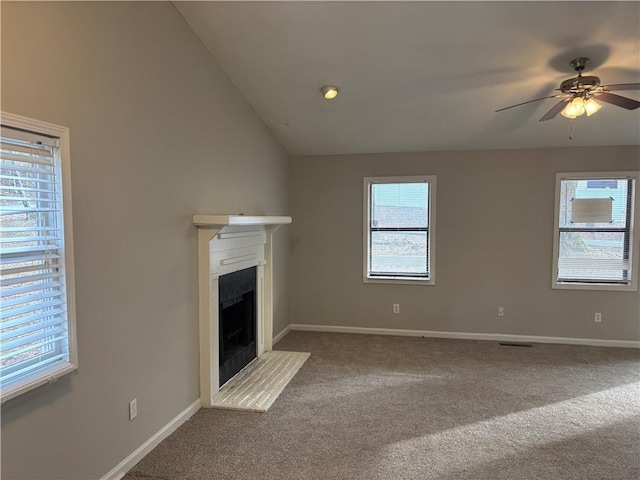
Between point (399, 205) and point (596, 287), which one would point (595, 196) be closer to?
point (596, 287)

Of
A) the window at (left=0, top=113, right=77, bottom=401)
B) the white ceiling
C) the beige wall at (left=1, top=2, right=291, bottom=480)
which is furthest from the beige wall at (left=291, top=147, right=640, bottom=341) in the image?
the window at (left=0, top=113, right=77, bottom=401)

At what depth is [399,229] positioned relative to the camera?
532 cm

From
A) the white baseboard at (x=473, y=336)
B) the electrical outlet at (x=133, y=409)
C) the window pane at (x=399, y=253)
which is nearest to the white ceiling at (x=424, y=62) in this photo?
the window pane at (x=399, y=253)

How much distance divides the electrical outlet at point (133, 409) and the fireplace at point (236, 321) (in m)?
1.02

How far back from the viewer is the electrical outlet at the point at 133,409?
2471 millimetres

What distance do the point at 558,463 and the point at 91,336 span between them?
111 inches

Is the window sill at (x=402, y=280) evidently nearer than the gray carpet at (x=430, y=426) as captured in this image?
No

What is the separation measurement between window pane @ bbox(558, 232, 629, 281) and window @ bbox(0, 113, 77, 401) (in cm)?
507

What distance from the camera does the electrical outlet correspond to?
2.47m

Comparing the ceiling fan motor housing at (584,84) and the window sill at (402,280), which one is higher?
the ceiling fan motor housing at (584,84)

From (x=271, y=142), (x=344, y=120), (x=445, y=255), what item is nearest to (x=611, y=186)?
(x=445, y=255)

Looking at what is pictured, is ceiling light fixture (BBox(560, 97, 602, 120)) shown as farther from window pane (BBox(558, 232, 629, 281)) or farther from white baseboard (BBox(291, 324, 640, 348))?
white baseboard (BBox(291, 324, 640, 348))

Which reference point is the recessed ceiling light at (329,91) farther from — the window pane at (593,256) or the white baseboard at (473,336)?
the window pane at (593,256)

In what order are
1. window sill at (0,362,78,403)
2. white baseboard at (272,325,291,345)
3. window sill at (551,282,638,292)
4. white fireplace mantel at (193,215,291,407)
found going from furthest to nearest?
white baseboard at (272,325,291,345)
window sill at (551,282,638,292)
white fireplace mantel at (193,215,291,407)
window sill at (0,362,78,403)
